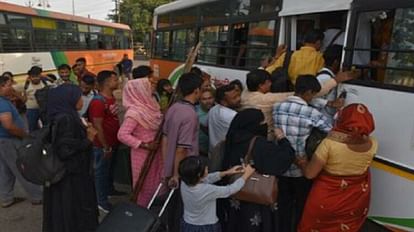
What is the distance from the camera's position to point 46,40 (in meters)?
12.7

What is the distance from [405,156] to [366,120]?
0.60 meters

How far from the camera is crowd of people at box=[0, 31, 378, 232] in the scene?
2758mm

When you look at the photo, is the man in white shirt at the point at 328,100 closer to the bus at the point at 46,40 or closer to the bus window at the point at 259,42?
the bus window at the point at 259,42

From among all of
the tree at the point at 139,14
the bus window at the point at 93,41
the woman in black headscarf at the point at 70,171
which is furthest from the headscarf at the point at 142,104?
the tree at the point at 139,14

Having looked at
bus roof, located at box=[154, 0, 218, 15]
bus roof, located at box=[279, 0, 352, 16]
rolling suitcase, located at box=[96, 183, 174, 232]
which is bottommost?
rolling suitcase, located at box=[96, 183, 174, 232]

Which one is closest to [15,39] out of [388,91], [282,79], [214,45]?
[214,45]

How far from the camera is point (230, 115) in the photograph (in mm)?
3262

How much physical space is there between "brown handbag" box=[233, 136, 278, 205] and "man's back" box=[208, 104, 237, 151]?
0.42 m

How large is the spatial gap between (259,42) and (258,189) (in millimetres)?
2751

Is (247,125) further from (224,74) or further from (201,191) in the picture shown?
(224,74)

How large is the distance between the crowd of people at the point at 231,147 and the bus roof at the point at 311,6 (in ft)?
0.92

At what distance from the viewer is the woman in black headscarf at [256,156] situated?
279cm

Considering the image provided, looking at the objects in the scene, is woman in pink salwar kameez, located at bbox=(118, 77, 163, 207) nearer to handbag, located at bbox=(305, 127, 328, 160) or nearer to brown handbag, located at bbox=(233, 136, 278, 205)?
brown handbag, located at bbox=(233, 136, 278, 205)

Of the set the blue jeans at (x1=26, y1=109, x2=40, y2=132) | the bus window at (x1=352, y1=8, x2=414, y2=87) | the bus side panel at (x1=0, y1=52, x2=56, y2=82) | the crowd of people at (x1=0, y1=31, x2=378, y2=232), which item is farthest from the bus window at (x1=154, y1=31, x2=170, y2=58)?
the bus window at (x1=352, y1=8, x2=414, y2=87)
